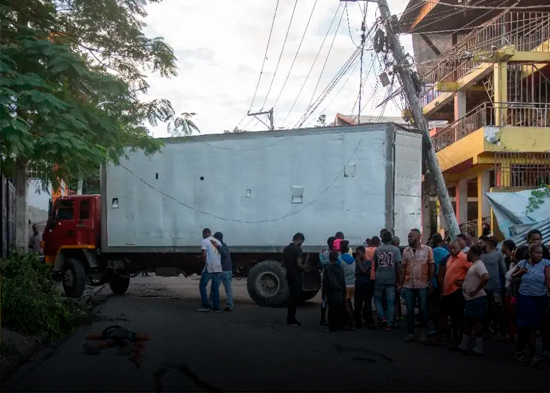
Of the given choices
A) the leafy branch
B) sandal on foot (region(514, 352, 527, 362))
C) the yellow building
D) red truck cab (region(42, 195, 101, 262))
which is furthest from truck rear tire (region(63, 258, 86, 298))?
sandal on foot (region(514, 352, 527, 362))

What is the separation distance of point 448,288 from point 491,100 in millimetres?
15509

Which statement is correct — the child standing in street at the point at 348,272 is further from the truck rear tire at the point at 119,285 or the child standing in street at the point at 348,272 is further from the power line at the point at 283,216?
the truck rear tire at the point at 119,285

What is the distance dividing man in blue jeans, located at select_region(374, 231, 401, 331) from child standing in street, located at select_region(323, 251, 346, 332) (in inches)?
24.8

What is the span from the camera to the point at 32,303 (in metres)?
11.3

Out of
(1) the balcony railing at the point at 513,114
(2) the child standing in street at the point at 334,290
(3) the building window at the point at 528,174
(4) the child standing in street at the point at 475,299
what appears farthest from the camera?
(1) the balcony railing at the point at 513,114

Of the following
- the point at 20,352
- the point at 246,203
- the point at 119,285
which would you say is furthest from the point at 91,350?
the point at 119,285

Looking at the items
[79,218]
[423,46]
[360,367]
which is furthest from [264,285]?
[423,46]

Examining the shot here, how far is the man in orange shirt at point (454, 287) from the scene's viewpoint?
423 inches

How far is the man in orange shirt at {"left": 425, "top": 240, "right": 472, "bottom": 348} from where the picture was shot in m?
10.7

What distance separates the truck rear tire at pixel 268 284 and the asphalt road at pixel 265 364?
3074 mm

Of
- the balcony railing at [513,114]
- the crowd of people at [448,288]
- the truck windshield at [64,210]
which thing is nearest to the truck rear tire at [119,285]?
the truck windshield at [64,210]

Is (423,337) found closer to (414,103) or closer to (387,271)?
(387,271)

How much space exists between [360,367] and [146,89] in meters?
6.24

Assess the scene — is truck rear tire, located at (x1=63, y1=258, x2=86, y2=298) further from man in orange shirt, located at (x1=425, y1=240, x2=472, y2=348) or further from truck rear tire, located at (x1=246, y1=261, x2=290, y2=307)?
man in orange shirt, located at (x1=425, y1=240, x2=472, y2=348)
